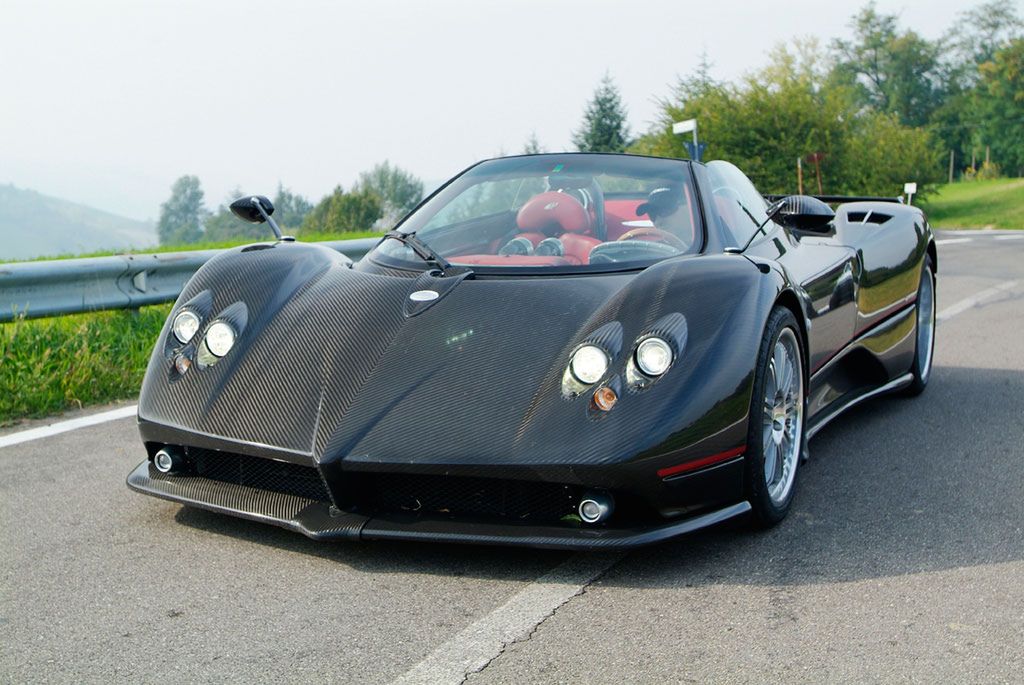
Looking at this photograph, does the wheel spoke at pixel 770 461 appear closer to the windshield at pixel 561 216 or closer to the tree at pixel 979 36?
the windshield at pixel 561 216

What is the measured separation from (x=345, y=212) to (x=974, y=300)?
58.0 ft

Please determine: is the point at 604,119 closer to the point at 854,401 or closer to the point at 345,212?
the point at 345,212

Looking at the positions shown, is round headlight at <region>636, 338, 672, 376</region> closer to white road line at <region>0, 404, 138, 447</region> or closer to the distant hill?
white road line at <region>0, 404, 138, 447</region>

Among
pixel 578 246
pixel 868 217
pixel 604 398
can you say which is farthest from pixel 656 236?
pixel 868 217

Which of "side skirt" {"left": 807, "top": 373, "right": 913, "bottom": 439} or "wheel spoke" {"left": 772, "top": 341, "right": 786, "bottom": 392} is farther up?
"wheel spoke" {"left": 772, "top": 341, "right": 786, "bottom": 392}

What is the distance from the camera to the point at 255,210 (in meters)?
5.11

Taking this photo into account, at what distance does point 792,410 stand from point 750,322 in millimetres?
595

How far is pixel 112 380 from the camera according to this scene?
6.30m

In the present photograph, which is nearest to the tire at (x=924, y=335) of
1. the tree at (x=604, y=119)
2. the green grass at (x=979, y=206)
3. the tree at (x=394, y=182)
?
the green grass at (x=979, y=206)

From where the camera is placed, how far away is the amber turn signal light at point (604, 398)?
11.1ft

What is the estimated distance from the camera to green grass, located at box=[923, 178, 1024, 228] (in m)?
45.7

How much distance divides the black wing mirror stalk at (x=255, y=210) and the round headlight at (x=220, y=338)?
1060 millimetres

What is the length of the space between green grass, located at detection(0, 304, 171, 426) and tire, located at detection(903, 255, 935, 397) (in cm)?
390

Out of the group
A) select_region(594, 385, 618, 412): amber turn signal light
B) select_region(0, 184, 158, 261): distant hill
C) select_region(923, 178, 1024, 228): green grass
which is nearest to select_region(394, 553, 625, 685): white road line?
A: select_region(594, 385, 618, 412): amber turn signal light
